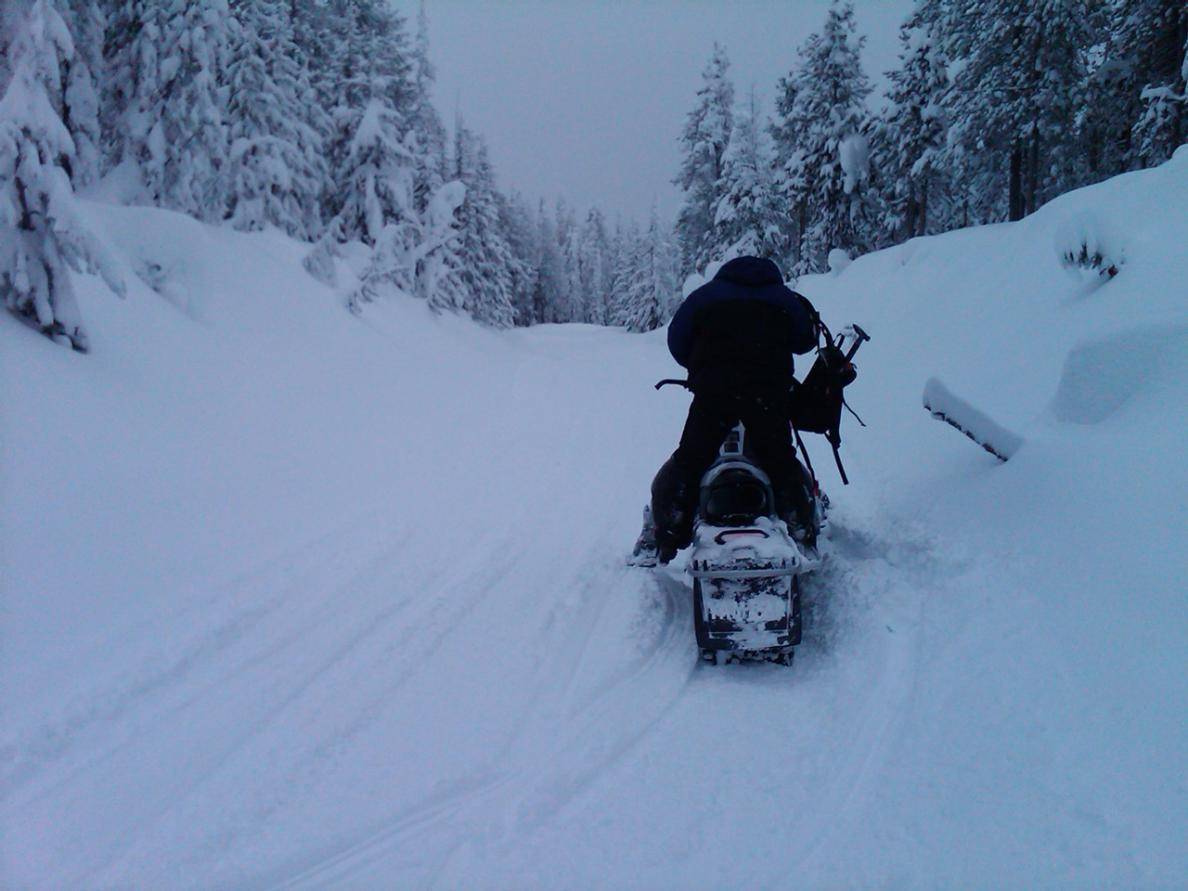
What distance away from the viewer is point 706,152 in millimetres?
33969

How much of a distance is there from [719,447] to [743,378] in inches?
18.6

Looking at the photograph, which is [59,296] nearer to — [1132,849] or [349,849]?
[349,849]

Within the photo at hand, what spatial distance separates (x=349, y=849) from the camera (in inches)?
91.5

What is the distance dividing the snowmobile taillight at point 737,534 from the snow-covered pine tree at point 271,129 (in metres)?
19.4

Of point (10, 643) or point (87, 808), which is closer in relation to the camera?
point (87, 808)

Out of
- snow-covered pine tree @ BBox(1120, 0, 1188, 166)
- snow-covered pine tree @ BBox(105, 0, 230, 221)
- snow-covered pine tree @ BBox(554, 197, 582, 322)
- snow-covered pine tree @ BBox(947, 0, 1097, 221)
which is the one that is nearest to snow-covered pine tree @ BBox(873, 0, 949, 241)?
snow-covered pine tree @ BBox(947, 0, 1097, 221)

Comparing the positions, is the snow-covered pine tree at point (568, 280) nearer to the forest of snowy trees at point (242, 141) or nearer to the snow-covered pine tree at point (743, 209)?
the forest of snowy trees at point (242, 141)

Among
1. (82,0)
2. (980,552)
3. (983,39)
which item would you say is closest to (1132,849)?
(980,552)

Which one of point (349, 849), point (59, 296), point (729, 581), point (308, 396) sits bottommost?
point (349, 849)

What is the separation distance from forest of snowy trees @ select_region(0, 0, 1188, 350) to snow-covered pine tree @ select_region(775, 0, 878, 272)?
0.31 feet

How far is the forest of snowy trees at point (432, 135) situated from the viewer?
7.58m

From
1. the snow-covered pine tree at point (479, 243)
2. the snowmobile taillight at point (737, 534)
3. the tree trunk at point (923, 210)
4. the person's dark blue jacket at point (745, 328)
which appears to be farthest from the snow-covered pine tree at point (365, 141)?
the snowmobile taillight at point (737, 534)

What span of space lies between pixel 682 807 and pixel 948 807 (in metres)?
0.89

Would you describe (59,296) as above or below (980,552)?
above
